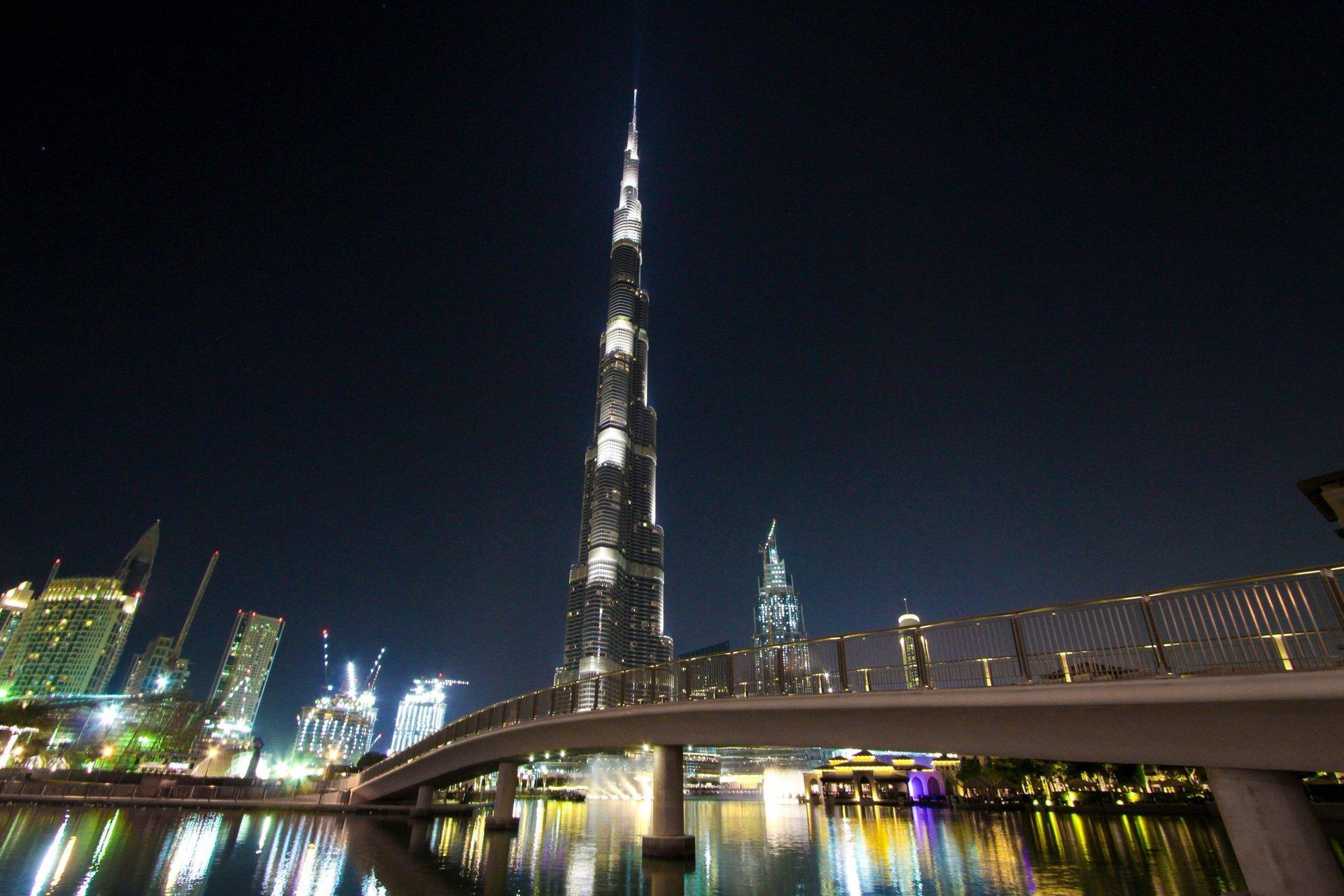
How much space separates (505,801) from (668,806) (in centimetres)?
1644

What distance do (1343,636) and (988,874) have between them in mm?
14107

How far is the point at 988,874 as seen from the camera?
20.8 m

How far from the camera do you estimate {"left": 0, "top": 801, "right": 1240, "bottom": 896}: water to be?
18062 millimetres

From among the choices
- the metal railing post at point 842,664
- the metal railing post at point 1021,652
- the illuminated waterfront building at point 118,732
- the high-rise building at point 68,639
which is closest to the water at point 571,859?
the metal railing post at point 842,664

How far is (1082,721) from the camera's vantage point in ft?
46.0

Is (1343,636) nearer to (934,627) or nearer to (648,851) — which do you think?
(934,627)

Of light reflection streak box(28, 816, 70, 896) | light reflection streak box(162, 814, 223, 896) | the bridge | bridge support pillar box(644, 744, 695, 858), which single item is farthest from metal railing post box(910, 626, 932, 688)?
light reflection streak box(28, 816, 70, 896)

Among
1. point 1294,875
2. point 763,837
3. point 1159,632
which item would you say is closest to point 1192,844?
point 763,837

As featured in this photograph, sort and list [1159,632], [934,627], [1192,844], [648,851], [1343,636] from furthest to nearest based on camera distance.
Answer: [1192,844], [648,851], [934,627], [1159,632], [1343,636]

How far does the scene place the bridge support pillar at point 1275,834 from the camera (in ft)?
39.3

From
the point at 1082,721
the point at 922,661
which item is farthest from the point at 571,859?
the point at 1082,721

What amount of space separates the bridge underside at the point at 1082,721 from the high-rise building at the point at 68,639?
228181 mm

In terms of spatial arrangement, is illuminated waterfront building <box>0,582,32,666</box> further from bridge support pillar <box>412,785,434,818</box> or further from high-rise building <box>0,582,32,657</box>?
bridge support pillar <box>412,785,434,818</box>

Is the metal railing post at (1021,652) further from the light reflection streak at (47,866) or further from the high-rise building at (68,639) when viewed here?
the high-rise building at (68,639)
